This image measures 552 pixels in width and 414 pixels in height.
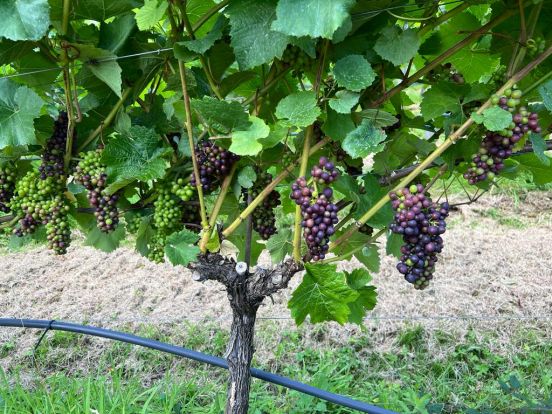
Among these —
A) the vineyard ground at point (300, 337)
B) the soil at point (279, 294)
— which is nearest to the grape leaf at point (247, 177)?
the vineyard ground at point (300, 337)

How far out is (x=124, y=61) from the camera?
39.2 inches

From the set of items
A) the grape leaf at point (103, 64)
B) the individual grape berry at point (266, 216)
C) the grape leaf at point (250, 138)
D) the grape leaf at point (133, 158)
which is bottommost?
the individual grape berry at point (266, 216)

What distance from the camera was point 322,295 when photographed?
909mm

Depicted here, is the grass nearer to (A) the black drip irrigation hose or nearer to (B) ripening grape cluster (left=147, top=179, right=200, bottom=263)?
(A) the black drip irrigation hose

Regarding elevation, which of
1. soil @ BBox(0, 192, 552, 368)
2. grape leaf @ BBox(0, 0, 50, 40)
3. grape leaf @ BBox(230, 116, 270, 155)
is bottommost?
soil @ BBox(0, 192, 552, 368)

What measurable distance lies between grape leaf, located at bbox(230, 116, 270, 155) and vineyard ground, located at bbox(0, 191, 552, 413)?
131cm

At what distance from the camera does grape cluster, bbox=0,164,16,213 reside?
1104 mm

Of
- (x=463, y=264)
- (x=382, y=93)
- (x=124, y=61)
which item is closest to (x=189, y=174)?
(x=124, y=61)

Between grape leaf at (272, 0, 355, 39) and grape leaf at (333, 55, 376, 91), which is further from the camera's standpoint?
grape leaf at (333, 55, 376, 91)

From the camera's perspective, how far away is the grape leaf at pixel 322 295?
0.87 m

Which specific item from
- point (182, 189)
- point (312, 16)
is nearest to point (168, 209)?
point (182, 189)

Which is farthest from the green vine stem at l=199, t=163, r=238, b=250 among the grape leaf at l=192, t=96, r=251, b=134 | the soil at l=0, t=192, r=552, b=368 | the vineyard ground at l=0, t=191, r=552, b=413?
the soil at l=0, t=192, r=552, b=368

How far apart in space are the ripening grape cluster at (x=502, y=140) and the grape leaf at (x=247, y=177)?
1.17 feet

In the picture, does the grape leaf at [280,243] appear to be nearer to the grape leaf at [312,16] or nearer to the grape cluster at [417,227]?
the grape cluster at [417,227]
